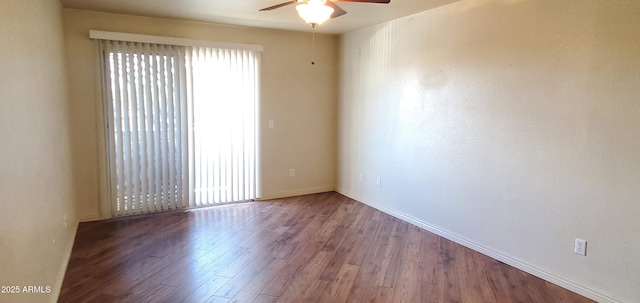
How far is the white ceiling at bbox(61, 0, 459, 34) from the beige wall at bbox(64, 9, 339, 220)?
7.3 inches

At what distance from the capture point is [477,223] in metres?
3.68

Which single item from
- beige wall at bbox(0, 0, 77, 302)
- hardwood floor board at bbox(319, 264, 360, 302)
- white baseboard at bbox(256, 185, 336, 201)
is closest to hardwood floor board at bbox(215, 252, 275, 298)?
hardwood floor board at bbox(319, 264, 360, 302)

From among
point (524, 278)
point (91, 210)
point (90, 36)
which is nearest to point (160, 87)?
point (90, 36)

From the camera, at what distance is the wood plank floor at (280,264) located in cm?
282

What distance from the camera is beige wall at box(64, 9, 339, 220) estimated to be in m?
4.25

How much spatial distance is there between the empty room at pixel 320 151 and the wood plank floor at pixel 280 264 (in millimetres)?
24

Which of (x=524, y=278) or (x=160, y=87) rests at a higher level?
(x=160, y=87)

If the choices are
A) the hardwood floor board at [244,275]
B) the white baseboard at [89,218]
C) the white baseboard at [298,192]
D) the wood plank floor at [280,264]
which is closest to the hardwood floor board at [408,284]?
the wood plank floor at [280,264]

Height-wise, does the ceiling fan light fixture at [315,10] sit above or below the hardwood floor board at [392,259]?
above

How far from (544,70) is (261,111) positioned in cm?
346

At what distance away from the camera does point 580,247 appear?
286 centimetres

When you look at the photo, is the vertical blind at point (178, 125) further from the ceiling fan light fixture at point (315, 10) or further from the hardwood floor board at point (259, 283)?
the ceiling fan light fixture at point (315, 10)

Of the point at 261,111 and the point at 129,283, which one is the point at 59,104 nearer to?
the point at 129,283

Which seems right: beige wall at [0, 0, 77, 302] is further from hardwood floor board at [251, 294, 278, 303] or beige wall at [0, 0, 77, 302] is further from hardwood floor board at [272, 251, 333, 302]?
hardwood floor board at [272, 251, 333, 302]
